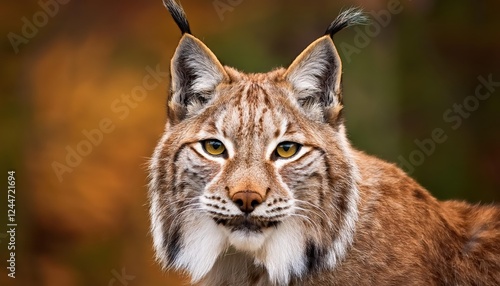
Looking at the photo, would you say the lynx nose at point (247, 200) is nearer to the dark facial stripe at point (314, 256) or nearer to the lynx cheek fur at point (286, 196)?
the lynx cheek fur at point (286, 196)

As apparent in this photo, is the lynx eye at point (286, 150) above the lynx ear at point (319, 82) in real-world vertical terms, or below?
below

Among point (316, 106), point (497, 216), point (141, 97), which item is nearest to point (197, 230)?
point (316, 106)

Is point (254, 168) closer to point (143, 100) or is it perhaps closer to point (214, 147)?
point (214, 147)

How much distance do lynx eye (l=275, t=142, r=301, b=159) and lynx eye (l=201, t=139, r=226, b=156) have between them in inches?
11.1

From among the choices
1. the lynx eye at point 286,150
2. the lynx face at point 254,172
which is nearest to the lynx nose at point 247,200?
the lynx face at point 254,172

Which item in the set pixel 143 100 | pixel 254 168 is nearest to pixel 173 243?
pixel 254 168

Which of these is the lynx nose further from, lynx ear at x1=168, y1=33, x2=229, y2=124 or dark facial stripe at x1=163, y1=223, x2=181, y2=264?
lynx ear at x1=168, y1=33, x2=229, y2=124

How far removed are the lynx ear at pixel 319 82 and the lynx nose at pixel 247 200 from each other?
721 mm

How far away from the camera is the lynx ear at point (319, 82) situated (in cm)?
464

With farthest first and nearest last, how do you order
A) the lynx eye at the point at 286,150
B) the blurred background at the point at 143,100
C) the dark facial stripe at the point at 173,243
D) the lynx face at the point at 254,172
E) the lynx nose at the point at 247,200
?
the blurred background at the point at 143,100 < the dark facial stripe at the point at 173,243 < the lynx eye at the point at 286,150 < the lynx face at the point at 254,172 < the lynx nose at the point at 247,200

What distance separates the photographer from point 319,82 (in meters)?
4.71

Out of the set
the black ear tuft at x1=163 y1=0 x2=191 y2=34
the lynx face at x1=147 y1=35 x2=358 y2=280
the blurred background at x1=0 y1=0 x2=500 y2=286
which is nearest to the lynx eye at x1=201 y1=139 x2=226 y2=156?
the lynx face at x1=147 y1=35 x2=358 y2=280

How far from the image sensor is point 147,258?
841 centimetres

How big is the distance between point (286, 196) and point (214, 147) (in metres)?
0.48
